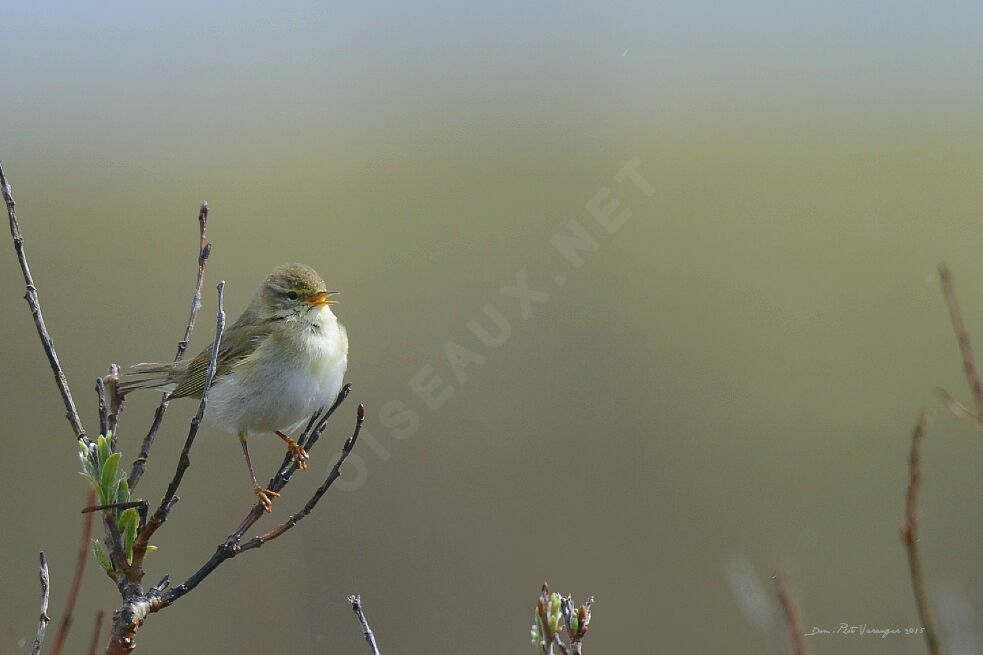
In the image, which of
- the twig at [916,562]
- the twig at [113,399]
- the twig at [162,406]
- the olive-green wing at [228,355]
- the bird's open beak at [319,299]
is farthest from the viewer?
the bird's open beak at [319,299]

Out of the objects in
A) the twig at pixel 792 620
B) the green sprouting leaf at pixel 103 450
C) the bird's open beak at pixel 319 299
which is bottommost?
the twig at pixel 792 620

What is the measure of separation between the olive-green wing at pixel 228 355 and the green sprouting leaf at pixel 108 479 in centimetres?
185

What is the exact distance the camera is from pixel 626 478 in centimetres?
995

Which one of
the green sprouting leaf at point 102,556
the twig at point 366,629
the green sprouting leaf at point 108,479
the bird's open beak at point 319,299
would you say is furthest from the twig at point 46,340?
the bird's open beak at point 319,299

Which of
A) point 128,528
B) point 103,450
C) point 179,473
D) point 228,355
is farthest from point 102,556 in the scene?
point 228,355

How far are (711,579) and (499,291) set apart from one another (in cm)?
462

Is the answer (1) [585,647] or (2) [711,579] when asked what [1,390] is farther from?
(2) [711,579]

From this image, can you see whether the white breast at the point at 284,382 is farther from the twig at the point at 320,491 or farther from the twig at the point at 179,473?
the twig at the point at 179,473

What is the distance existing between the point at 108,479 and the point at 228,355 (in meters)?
2.19

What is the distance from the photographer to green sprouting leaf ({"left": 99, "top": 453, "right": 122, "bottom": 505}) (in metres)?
2.44

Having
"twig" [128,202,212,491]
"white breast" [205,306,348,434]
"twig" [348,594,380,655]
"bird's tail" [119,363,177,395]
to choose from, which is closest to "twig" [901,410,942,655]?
"twig" [348,594,380,655]

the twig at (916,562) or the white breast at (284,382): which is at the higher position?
the white breast at (284,382)

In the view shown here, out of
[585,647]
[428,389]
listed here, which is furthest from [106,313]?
[585,647]

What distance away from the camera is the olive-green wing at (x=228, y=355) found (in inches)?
171
